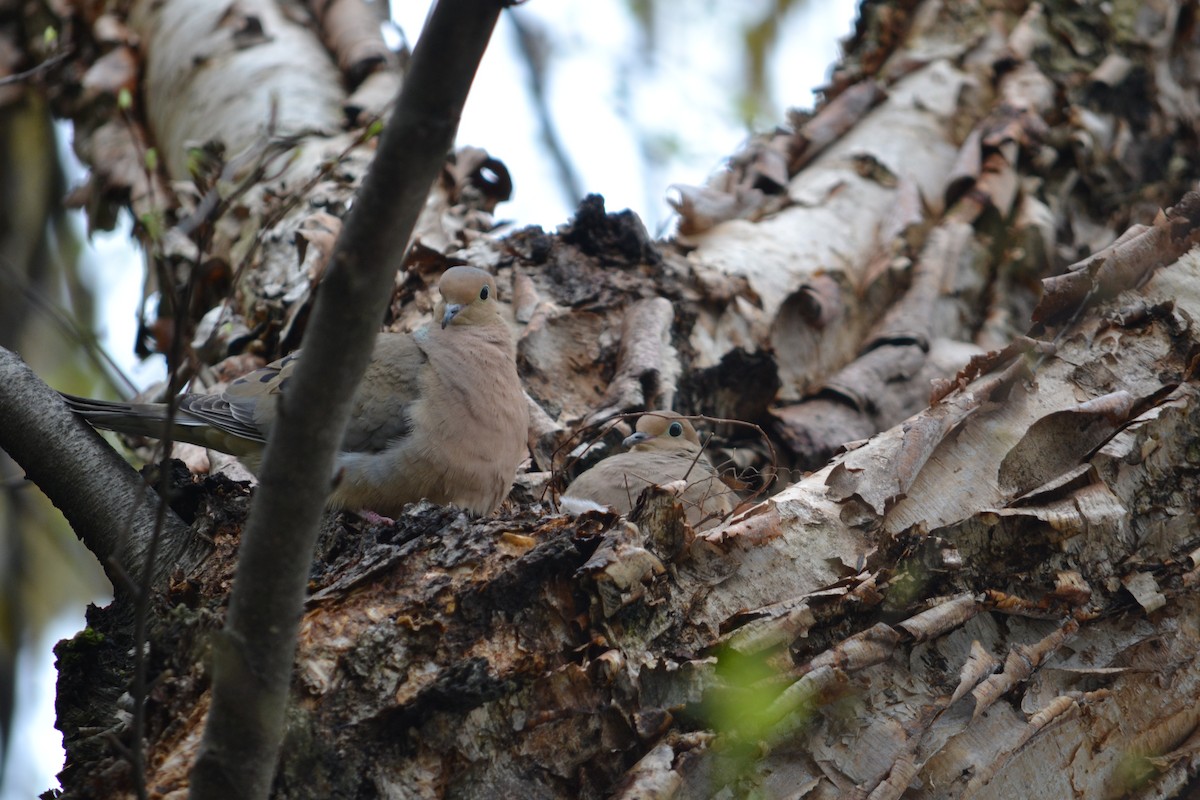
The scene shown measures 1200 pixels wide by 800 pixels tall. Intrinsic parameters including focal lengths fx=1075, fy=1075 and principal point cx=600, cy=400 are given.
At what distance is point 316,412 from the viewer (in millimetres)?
1263

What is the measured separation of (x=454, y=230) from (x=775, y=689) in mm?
2530

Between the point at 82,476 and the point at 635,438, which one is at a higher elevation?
the point at 635,438

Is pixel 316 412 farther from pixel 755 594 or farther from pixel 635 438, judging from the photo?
pixel 635 438

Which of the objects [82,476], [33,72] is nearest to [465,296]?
[82,476]

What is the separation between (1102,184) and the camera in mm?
4887

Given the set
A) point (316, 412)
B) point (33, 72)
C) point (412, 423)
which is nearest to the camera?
point (316, 412)

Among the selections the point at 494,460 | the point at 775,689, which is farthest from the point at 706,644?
the point at 494,460

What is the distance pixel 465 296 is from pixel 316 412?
2.17m

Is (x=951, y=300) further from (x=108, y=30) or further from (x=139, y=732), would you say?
(x=108, y=30)

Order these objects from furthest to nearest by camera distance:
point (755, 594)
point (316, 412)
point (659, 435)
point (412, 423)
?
1. point (659, 435)
2. point (412, 423)
3. point (755, 594)
4. point (316, 412)

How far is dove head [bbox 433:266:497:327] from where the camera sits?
336 centimetres

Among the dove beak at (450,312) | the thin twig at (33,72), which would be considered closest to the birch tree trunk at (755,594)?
the dove beak at (450,312)

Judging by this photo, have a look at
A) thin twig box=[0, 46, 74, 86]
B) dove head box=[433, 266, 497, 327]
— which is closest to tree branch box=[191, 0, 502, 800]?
dove head box=[433, 266, 497, 327]

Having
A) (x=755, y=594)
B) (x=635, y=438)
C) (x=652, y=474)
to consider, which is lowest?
(x=755, y=594)
